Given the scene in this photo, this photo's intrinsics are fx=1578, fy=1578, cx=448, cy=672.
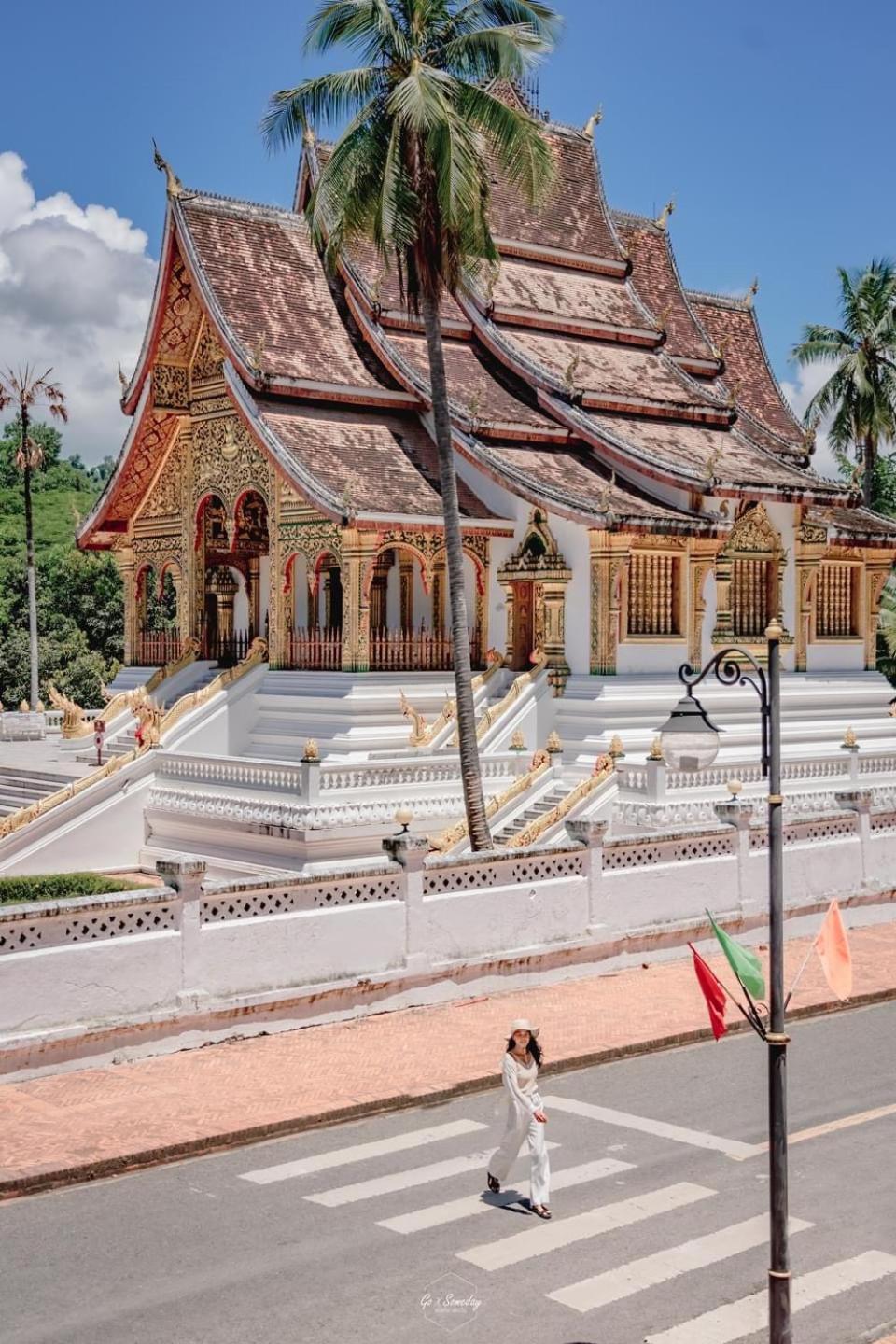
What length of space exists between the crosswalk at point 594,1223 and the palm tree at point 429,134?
28.0 feet

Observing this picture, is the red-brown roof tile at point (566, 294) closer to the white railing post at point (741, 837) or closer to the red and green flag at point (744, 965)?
the white railing post at point (741, 837)

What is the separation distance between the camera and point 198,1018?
515 inches

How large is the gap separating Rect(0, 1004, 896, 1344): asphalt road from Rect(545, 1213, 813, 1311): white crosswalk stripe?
0.02m

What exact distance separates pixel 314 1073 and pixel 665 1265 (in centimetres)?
453

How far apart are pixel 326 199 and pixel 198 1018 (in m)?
10.5

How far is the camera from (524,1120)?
9539 mm

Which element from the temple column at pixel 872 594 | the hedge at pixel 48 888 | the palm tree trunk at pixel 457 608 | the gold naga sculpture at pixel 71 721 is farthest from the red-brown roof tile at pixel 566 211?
the hedge at pixel 48 888

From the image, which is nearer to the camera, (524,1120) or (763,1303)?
(763,1303)

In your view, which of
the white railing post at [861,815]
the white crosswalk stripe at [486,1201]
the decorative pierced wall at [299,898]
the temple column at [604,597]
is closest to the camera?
the white crosswalk stripe at [486,1201]

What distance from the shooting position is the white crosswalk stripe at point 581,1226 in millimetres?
8664

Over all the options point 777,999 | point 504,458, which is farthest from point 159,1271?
point 504,458

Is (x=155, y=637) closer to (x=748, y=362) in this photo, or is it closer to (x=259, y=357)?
(x=259, y=357)

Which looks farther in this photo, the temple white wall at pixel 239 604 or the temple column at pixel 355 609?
the temple white wall at pixel 239 604

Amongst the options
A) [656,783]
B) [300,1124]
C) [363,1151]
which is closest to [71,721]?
[656,783]
